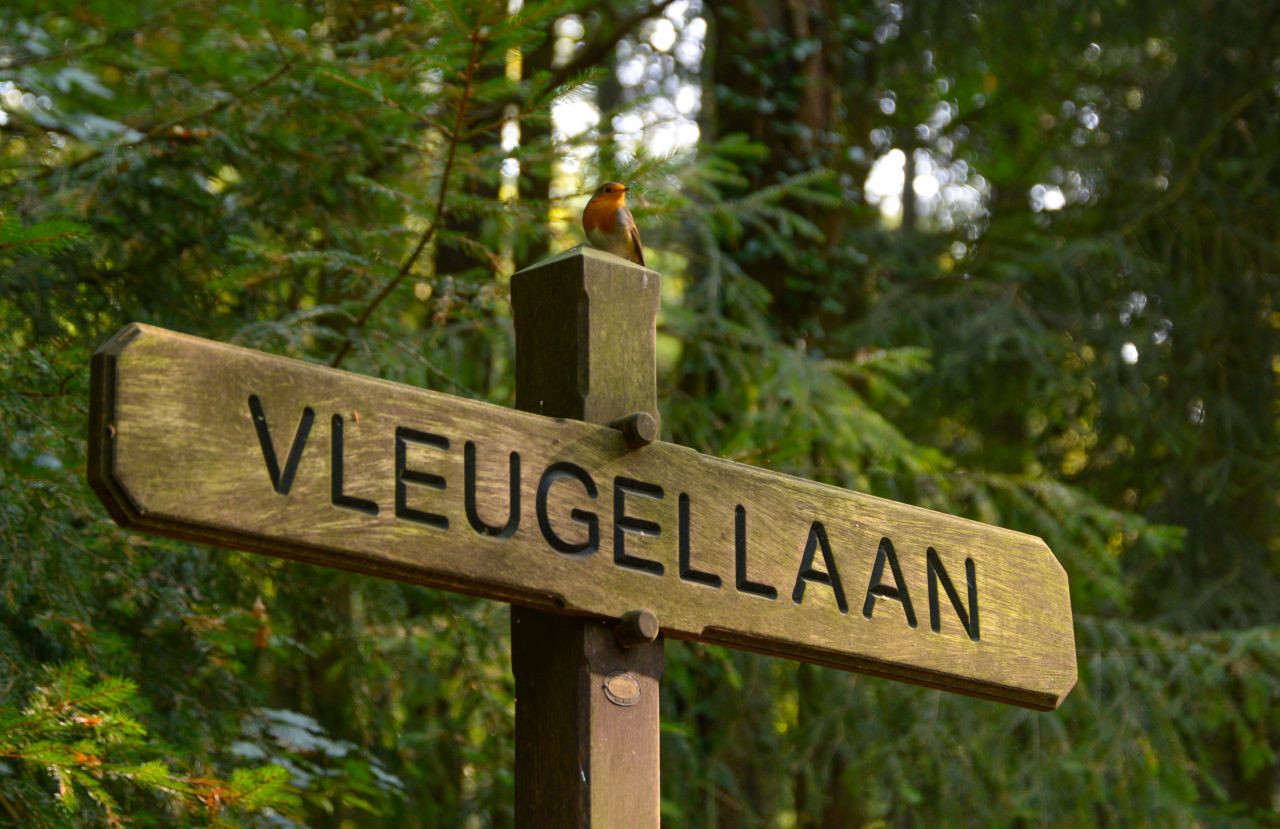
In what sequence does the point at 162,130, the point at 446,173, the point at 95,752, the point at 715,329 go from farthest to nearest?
the point at 715,329, the point at 162,130, the point at 446,173, the point at 95,752

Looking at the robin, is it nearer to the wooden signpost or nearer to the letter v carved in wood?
the wooden signpost

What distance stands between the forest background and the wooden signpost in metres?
0.73

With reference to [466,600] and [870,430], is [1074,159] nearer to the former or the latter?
[870,430]

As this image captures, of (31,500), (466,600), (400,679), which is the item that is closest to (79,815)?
(31,500)

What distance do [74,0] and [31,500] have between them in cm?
385

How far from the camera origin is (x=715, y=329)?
18.6ft

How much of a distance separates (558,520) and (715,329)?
Result: 399 cm

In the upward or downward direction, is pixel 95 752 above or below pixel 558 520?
below

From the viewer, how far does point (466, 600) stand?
205 inches

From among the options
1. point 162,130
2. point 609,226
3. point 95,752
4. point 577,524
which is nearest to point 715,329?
point 162,130

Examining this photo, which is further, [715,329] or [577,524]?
[715,329]

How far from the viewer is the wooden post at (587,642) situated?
1745 mm

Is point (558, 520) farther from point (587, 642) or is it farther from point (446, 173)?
point (446, 173)

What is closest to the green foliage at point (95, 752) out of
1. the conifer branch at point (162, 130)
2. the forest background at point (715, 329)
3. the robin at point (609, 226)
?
the forest background at point (715, 329)
